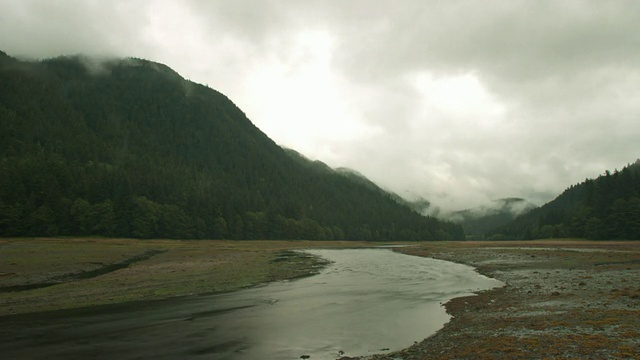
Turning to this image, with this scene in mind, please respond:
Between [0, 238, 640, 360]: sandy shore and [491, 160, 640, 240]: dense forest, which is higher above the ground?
[491, 160, 640, 240]: dense forest

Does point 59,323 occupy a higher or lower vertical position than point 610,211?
lower

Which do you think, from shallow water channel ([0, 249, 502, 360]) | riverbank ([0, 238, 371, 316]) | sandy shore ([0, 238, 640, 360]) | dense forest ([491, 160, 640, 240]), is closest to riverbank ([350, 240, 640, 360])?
sandy shore ([0, 238, 640, 360])

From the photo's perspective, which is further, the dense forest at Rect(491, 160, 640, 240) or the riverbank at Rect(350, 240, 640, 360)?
the dense forest at Rect(491, 160, 640, 240)

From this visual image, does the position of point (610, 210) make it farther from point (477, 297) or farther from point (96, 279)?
point (96, 279)

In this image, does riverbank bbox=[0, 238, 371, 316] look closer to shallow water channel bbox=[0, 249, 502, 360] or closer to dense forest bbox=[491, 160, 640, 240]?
shallow water channel bbox=[0, 249, 502, 360]

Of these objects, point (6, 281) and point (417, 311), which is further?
point (6, 281)

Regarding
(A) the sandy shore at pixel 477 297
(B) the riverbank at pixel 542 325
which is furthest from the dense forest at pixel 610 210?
(B) the riverbank at pixel 542 325

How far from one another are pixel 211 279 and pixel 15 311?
20.7m

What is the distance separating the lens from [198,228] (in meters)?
145

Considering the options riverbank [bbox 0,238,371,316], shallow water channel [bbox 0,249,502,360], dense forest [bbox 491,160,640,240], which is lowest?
shallow water channel [bbox 0,249,502,360]

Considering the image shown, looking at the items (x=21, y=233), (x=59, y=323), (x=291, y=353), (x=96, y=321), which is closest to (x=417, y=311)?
(x=291, y=353)

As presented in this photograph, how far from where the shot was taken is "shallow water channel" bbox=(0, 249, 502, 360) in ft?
64.8

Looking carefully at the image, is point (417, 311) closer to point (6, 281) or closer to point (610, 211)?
point (6, 281)

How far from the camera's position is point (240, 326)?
82.1 ft
